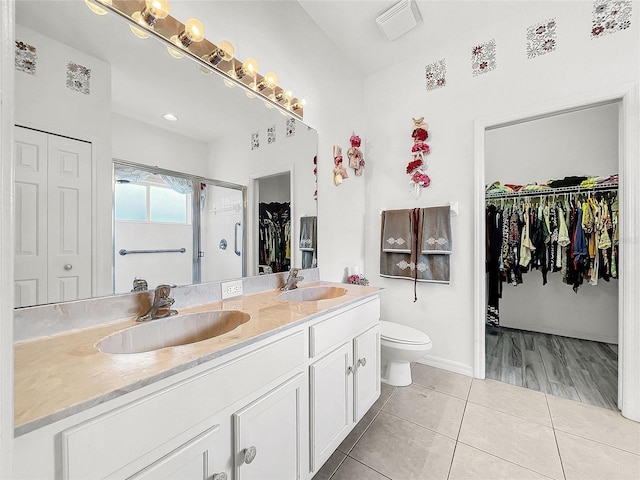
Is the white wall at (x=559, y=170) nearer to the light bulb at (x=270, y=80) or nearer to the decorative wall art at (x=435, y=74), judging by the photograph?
the decorative wall art at (x=435, y=74)

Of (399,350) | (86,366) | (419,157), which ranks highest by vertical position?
(419,157)

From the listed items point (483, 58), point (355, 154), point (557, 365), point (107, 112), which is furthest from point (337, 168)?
point (557, 365)

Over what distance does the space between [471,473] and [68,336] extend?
180cm

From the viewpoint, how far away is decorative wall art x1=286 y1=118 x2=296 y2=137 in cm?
186

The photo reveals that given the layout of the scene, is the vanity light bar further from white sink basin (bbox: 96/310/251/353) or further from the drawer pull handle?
the drawer pull handle

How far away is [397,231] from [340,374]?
1483 millimetres

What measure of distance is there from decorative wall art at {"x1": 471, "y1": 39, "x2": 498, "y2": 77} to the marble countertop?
2.45 meters

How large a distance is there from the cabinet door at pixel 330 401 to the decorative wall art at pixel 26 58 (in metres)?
1.46

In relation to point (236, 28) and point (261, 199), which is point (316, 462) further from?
point (236, 28)

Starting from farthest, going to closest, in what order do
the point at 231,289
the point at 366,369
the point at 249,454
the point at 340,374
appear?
the point at 366,369 → the point at 231,289 → the point at 340,374 → the point at 249,454

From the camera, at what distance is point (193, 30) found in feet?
4.13

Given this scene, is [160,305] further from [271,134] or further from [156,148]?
[271,134]

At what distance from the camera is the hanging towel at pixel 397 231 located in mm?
2443

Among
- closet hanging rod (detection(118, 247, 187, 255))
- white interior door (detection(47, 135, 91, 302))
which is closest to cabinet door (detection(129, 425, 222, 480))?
white interior door (detection(47, 135, 91, 302))
